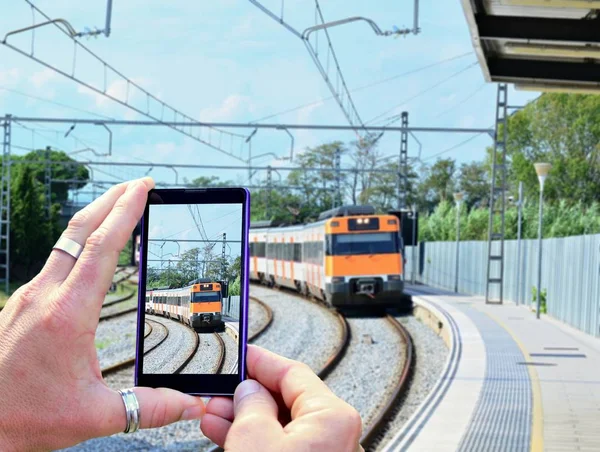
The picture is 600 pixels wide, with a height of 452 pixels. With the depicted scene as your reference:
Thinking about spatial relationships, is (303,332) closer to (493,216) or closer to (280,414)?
(493,216)

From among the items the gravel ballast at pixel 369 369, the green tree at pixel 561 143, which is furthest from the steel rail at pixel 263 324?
the green tree at pixel 561 143

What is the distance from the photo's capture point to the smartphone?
200 cm

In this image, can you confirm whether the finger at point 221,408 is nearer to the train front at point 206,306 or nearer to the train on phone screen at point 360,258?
the train front at point 206,306

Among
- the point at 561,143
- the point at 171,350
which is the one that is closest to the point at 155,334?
the point at 171,350

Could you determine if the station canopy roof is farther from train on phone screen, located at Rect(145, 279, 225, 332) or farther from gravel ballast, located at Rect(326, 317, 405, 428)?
train on phone screen, located at Rect(145, 279, 225, 332)

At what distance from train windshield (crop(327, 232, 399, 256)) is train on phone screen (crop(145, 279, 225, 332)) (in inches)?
835

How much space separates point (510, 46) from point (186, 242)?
28.0 feet

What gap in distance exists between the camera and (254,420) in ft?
5.52

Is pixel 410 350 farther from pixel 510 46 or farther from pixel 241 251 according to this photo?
pixel 241 251

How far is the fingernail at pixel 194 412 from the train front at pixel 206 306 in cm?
25

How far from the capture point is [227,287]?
6.64 feet

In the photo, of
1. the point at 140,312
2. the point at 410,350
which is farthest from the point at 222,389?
the point at 410,350

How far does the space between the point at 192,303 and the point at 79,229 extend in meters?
0.47

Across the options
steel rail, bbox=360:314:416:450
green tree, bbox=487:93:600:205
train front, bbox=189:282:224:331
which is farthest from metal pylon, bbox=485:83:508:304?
train front, bbox=189:282:224:331
